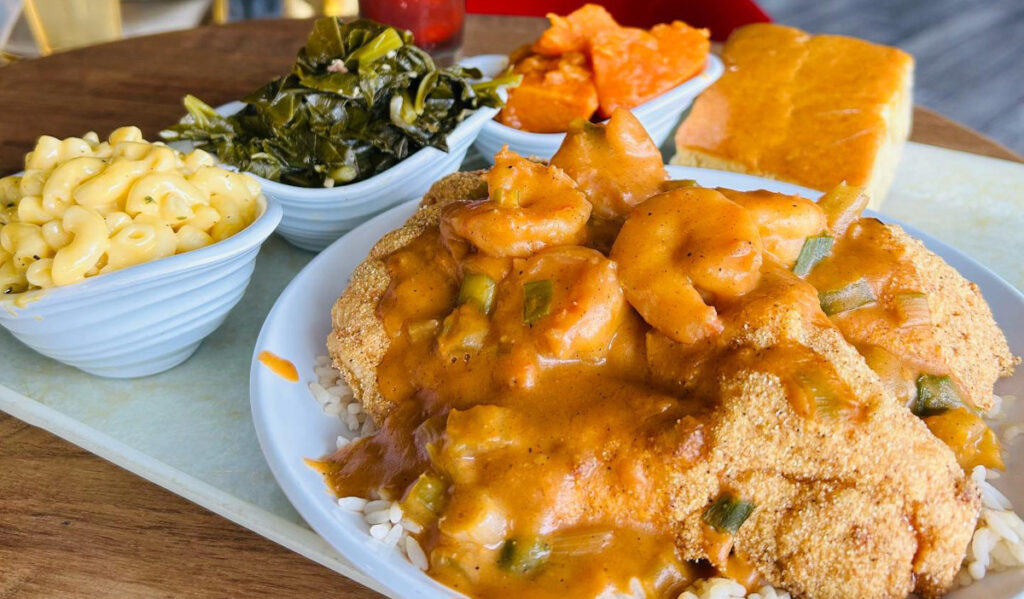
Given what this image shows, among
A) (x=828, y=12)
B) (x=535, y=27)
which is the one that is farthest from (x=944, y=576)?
(x=828, y=12)

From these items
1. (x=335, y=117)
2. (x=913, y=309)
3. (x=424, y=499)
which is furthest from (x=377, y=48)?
(x=913, y=309)

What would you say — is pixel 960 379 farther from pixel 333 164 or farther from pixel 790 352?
pixel 333 164

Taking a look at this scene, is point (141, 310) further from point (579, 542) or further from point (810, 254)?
point (810, 254)

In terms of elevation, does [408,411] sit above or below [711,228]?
below

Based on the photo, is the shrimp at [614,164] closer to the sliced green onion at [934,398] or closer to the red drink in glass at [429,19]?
the sliced green onion at [934,398]

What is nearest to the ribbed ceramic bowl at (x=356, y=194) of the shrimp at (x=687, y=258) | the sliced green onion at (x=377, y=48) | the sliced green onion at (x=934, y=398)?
the sliced green onion at (x=377, y=48)

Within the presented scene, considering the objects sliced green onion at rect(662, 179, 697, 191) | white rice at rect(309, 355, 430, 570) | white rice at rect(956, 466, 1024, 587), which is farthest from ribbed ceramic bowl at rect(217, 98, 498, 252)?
white rice at rect(956, 466, 1024, 587)

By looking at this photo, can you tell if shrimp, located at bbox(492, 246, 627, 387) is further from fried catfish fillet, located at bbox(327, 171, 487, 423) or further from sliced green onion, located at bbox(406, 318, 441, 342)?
fried catfish fillet, located at bbox(327, 171, 487, 423)
